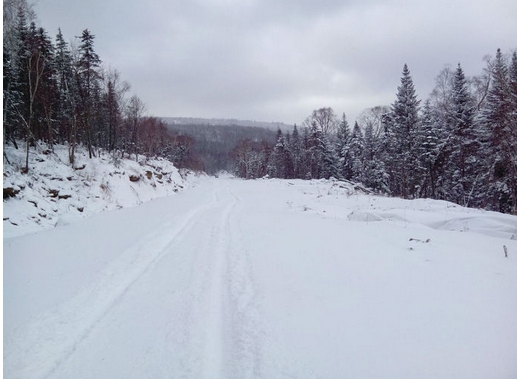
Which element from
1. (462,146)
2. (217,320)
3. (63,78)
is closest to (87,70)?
(63,78)

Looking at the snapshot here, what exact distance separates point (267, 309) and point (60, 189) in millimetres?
15905

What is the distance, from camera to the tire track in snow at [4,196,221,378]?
2.90 metres

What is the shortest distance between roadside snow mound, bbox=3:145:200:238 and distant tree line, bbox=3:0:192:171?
3.22 ft

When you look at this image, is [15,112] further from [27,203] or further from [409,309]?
[409,309]

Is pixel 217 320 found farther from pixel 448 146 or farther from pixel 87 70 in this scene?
pixel 448 146

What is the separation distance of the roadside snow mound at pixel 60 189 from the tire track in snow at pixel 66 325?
24.1ft

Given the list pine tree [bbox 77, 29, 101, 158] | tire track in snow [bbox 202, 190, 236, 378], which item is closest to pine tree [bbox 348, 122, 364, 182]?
pine tree [bbox 77, 29, 101, 158]

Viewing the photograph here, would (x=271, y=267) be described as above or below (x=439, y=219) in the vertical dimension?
below

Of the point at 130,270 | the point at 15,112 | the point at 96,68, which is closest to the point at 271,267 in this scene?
the point at 130,270

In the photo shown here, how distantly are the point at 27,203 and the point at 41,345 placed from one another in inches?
480

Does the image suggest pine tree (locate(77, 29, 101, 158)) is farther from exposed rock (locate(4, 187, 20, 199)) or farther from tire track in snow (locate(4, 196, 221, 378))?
tire track in snow (locate(4, 196, 221, 378))

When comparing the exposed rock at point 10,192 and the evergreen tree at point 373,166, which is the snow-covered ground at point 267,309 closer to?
the exposed rock at point 10,192

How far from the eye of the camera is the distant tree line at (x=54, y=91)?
55.8 feet

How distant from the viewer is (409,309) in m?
3.38
